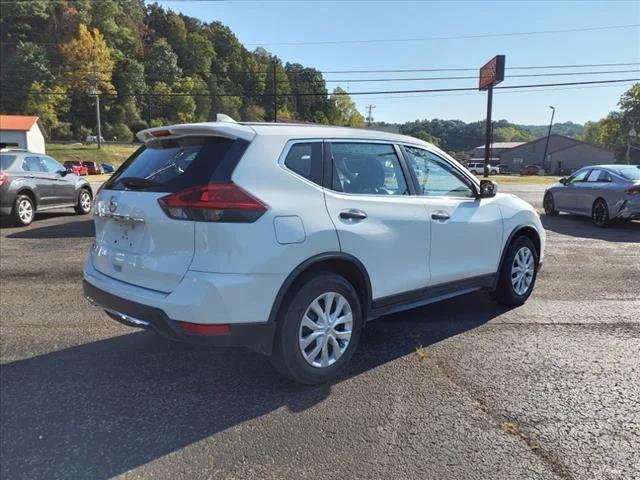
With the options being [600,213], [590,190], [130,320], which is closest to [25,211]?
[130,320]

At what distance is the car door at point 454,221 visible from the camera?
4.34 metres

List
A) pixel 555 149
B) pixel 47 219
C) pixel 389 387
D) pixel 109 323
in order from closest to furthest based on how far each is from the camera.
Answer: pixel 389 387 → pixel 109 323 → pixel 47 219 → pixel 555 149

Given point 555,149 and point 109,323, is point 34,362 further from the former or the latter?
point 555,149

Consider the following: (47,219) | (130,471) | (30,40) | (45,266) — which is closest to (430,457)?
(130,471)

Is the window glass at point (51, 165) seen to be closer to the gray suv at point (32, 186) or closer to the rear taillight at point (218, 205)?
the gray suv at point (32, 186)

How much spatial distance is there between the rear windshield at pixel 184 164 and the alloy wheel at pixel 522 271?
3377 millimetres

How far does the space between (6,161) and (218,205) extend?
10057 mm

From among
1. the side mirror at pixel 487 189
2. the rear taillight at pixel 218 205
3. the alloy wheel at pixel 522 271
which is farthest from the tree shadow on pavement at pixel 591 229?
the rear taillight at pixel 218 205

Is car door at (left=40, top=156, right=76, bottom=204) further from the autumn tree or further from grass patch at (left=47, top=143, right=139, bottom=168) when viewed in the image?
the autumn tree

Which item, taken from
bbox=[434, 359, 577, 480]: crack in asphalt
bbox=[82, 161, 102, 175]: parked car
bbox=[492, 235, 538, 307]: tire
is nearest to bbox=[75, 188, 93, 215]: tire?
bbox=[492, 235, 538, 307]: tire

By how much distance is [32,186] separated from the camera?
37.1 ft

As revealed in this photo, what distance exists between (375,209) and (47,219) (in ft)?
35.8

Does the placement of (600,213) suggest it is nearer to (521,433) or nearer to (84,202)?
(521,433)

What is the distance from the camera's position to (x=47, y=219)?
12234 mm
